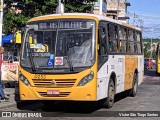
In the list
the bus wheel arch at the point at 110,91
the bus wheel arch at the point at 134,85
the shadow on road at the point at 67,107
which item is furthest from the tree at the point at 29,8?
the bus wheel arch at the point at 110,91

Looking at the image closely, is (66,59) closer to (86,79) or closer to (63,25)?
(86,79)

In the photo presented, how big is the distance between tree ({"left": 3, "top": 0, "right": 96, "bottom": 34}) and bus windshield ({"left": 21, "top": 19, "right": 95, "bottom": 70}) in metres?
12.3

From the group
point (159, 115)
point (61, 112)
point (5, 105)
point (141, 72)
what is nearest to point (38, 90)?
point (61, 112)

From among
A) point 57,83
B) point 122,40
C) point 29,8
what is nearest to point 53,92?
point 57,83

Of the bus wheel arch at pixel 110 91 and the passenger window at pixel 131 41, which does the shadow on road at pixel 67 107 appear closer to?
the bus wheel arch at pixel 110 91

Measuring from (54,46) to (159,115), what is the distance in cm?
358

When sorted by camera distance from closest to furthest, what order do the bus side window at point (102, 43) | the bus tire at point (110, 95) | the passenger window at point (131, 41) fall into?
the bus side window at point (102, 43)
the bus tire at point (110, 95)
the passenger window at point (131, 41)

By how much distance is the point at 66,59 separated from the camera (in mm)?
11578

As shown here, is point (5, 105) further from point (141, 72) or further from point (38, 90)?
point (141, 72)

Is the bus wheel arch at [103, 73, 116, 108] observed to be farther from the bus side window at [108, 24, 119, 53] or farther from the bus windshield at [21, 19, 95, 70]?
the bus windshield at [21, 19, 95, 70]

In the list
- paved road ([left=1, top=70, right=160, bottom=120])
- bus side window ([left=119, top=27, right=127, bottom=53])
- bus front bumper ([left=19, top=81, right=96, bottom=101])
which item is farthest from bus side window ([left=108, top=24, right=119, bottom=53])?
bus front bumper ([left=19, top=81, right=96, bottom=101])

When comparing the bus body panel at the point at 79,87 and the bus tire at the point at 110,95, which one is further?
the bus tire at the point at 110,95

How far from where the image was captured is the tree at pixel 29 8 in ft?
80.6

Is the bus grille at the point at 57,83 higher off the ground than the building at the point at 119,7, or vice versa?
the building at the point at 119,7
